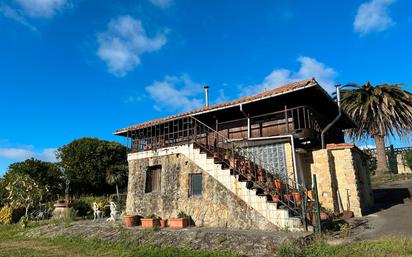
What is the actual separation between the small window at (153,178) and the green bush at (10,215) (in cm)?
1081

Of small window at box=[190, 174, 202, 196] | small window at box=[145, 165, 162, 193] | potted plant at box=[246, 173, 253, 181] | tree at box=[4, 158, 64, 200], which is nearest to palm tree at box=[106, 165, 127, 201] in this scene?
tree at box=[4, 158, 64, 200]

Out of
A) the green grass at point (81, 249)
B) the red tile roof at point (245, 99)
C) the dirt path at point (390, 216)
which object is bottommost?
the green grass at point (81, 249)

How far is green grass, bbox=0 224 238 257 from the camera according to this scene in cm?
823

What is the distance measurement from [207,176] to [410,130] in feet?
55.5

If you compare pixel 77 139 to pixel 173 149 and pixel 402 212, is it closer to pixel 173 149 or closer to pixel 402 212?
pixel 173 149

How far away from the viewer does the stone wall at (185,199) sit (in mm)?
10859

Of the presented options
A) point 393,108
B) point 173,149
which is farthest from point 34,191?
point 393,108

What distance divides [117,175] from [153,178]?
1744 cm

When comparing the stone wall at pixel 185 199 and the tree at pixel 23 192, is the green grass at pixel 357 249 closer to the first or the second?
the stone wall at pixel 185 199

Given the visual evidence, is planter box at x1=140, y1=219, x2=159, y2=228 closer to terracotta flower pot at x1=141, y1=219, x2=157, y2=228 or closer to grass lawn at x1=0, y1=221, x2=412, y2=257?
terracotta flower pot at x1=141, y1=219, x2=157, y2=228

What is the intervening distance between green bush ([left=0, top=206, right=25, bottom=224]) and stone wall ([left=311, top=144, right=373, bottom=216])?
723 inches

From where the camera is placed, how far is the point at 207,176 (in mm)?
12320

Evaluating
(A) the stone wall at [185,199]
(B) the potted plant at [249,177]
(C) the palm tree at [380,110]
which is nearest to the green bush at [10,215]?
(A) the stone wall at [185,199]

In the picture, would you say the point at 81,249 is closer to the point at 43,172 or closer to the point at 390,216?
the point at 390,216
